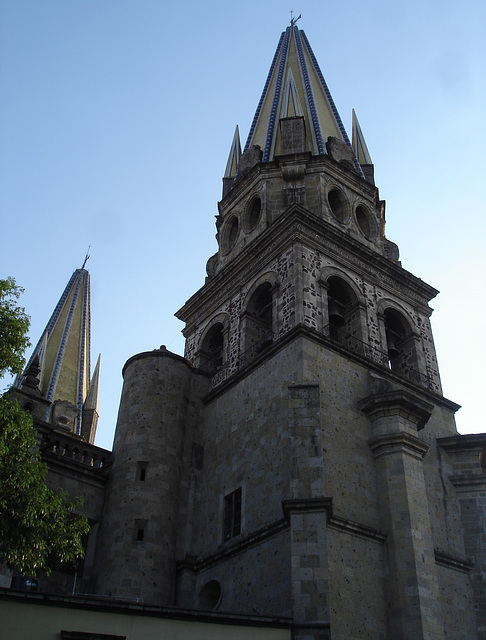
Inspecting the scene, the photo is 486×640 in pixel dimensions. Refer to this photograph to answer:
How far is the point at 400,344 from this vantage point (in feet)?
85.7

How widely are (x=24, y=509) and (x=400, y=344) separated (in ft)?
55.6

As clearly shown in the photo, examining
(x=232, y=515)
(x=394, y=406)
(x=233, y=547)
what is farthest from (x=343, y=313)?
(x=233, y=547)

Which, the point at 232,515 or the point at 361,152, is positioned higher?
the point at 361,152

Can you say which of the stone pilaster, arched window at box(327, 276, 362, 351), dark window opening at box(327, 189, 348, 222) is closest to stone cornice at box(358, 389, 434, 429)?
the stone pilaster

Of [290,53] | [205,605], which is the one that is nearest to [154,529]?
[205,605]

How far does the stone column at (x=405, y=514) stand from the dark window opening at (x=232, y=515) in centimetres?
381

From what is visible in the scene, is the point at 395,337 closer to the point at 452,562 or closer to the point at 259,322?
the point at 259,322

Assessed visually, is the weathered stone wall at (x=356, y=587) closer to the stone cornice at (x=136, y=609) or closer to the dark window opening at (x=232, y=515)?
the stone cornice at (x=136, y=609)

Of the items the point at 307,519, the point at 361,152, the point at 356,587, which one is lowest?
the point at 356,587

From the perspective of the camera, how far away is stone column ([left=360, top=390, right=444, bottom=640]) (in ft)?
54.3

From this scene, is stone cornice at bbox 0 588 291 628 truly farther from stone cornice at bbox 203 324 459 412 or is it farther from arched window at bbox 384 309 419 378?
arched window at bbox 384 309 419 378

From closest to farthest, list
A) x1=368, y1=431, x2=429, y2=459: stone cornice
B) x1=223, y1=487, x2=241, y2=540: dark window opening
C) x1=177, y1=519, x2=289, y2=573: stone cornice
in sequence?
1. x1=177, y1=519, x2=289, y2=573: stone cornice
2. x1=368, y1=431, x2=429, y2=459: stone cornice
3. x1=223, y1=487, x2=241, y2=540: dark window opening

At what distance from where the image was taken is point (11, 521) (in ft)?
39.6

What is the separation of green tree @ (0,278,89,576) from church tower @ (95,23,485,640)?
561 cm
